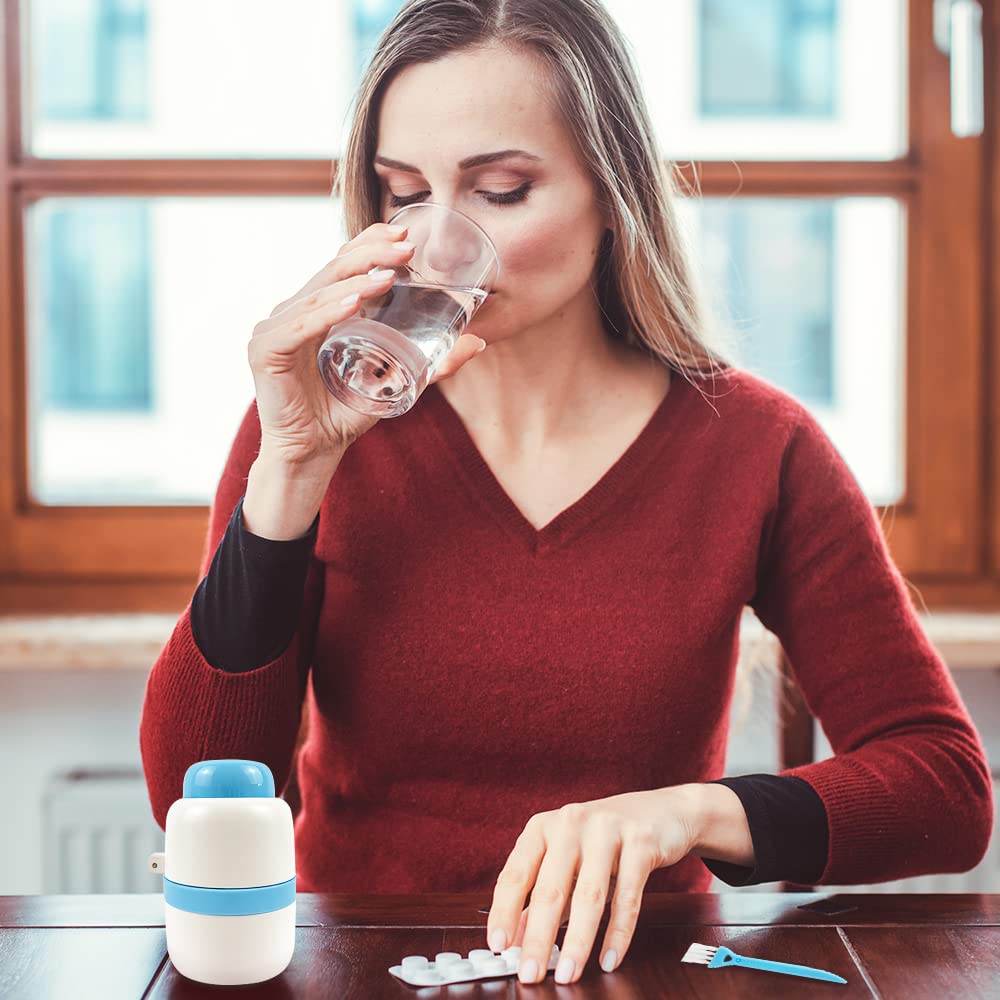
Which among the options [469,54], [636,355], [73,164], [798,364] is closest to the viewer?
[469,54]

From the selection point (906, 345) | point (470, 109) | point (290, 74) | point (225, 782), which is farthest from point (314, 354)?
point (906, 345)

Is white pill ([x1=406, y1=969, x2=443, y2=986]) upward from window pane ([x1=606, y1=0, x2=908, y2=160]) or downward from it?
downward

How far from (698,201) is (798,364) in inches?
12.9

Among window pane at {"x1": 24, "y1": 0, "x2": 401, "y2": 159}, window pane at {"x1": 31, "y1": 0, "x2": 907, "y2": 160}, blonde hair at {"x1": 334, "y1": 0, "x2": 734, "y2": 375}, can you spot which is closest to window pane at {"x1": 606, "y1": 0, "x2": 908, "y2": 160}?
window pane at {"x1": 31, "y1": 0, "x2": 907, "y2": 160}

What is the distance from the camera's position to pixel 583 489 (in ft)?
4.01

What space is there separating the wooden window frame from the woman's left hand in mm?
1184

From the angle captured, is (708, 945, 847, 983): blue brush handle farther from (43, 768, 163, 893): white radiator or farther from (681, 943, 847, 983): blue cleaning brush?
(43, 768, 163, 893): white radiator

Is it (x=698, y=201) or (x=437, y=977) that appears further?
(x=698, y=201)

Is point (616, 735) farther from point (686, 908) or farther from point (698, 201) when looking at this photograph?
point (698, 201)

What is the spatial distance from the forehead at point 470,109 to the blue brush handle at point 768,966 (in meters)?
0.64

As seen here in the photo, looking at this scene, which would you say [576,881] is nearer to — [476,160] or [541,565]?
[541,565]

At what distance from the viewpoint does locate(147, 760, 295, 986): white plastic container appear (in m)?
0.69

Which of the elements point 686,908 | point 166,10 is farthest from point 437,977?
point 166,10

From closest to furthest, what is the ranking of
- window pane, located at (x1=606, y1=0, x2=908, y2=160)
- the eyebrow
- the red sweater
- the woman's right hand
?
1. the woman's right hand
2. the eyebrow
3. the red sweater
4. window pane, located at (x1=606, y1=0, x2=908, y2=160)
